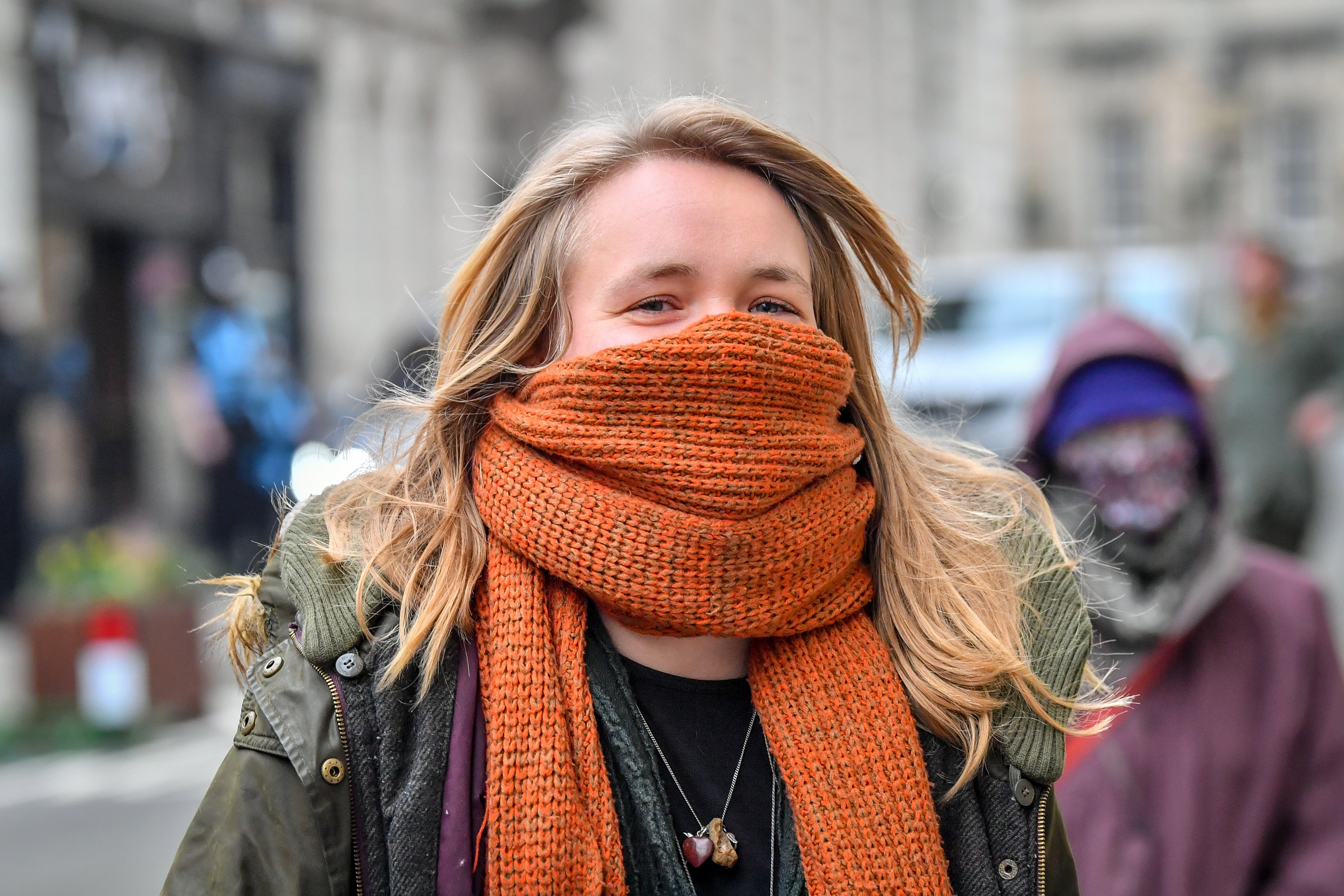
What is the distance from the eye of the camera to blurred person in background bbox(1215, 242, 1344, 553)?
648cm

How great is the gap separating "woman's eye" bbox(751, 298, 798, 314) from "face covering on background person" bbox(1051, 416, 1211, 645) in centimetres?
143

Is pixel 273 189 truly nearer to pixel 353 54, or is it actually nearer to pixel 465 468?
Result: pixel 353 54

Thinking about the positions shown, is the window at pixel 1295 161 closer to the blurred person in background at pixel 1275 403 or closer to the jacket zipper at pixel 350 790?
the blurred person in background at pixel 1275 403

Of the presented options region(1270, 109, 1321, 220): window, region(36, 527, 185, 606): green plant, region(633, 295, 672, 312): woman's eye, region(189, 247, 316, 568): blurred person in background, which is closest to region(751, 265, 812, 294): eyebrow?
region(633, 295, 672, 312): woman's eye

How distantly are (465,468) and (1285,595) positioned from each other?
6.66 feet

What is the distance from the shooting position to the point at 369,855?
5.89 feet

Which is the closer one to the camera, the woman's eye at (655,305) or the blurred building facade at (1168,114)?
the woman's eye at (655,305)

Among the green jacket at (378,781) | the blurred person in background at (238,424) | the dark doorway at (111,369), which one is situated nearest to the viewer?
the green jacket at (378,781)

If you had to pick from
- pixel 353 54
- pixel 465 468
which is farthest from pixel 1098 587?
pixel 353 54

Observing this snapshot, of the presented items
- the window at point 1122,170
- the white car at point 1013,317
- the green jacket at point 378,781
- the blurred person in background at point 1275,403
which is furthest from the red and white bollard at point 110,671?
the window at point 1122,170

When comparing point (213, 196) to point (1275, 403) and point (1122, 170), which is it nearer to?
point (1275, 403)

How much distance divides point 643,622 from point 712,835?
294 mm

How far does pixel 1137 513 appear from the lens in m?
3.42

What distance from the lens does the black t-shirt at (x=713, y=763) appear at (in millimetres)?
1966
